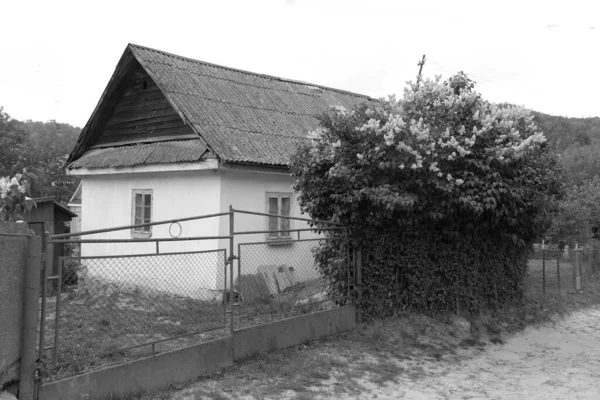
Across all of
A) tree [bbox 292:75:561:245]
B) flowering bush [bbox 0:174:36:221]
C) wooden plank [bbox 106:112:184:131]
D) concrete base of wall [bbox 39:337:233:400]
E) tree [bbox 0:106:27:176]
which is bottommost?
concrete base of wall [bbox 39:337:233:400]

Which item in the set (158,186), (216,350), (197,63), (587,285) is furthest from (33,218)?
(587,285)

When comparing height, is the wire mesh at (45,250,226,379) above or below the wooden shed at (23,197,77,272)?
below

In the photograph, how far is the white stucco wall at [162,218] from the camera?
1142cm

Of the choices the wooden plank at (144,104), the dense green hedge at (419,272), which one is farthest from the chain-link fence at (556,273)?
the wooden plank at (144,104)

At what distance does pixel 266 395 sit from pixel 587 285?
12.8m

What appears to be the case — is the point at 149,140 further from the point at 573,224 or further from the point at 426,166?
the point at 573,224

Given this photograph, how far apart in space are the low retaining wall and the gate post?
0.71 feet

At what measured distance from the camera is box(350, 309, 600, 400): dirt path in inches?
275

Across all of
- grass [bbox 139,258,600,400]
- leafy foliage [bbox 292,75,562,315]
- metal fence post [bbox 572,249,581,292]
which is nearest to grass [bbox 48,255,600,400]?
grass [bbox 139,258,600,400]

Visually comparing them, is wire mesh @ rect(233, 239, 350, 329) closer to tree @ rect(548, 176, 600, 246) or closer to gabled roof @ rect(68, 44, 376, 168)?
gabled roof @ rect(68, 44, 376, 168)

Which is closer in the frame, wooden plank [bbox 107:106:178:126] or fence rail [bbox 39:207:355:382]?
fence rail [bbox 39:207:355:382]

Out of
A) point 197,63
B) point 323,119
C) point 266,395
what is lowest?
point 266,395

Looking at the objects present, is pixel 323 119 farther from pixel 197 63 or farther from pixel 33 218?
pixel 33 218

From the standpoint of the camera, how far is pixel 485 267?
10.9 metres
